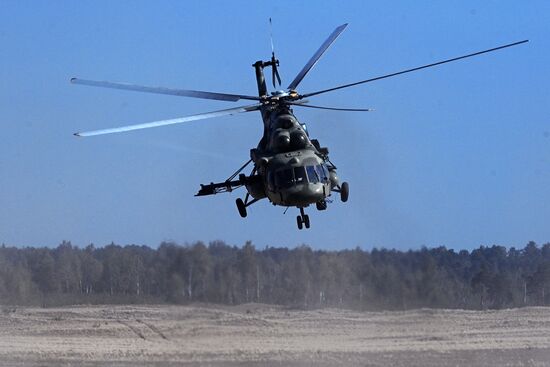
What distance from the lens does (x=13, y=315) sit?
58.2 meters

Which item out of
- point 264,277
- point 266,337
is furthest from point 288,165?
point 264,277

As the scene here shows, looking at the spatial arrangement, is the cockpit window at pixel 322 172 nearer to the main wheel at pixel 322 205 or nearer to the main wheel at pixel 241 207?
the main wheel at pixel 322 205

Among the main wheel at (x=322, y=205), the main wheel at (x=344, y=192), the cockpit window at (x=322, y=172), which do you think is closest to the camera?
the cockpit window at (x=322, y=172)

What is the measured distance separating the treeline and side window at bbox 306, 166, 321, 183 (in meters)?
20.8

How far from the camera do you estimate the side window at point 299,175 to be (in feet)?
114

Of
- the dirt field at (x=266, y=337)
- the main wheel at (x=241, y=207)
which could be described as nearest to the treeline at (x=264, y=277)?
the dirt field at (x=266, y=337)

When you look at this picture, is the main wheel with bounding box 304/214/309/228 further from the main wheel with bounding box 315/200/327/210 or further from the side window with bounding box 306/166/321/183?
the side window with bounding box 306/166/321/183

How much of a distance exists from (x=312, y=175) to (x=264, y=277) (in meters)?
26.0

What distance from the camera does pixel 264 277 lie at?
60.5 meters

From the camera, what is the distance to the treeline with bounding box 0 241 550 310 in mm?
56125

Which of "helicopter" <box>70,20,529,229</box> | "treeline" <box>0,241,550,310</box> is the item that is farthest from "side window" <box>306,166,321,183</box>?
"treeline" <box>0,241,550,310</box>

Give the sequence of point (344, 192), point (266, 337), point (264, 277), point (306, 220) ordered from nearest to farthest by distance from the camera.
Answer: point (306, 220) < point (344, 192) < point (266, 337) < point (264, 277)

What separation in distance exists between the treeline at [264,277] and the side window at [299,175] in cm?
2095

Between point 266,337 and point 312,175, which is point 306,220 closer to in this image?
point 312,175
